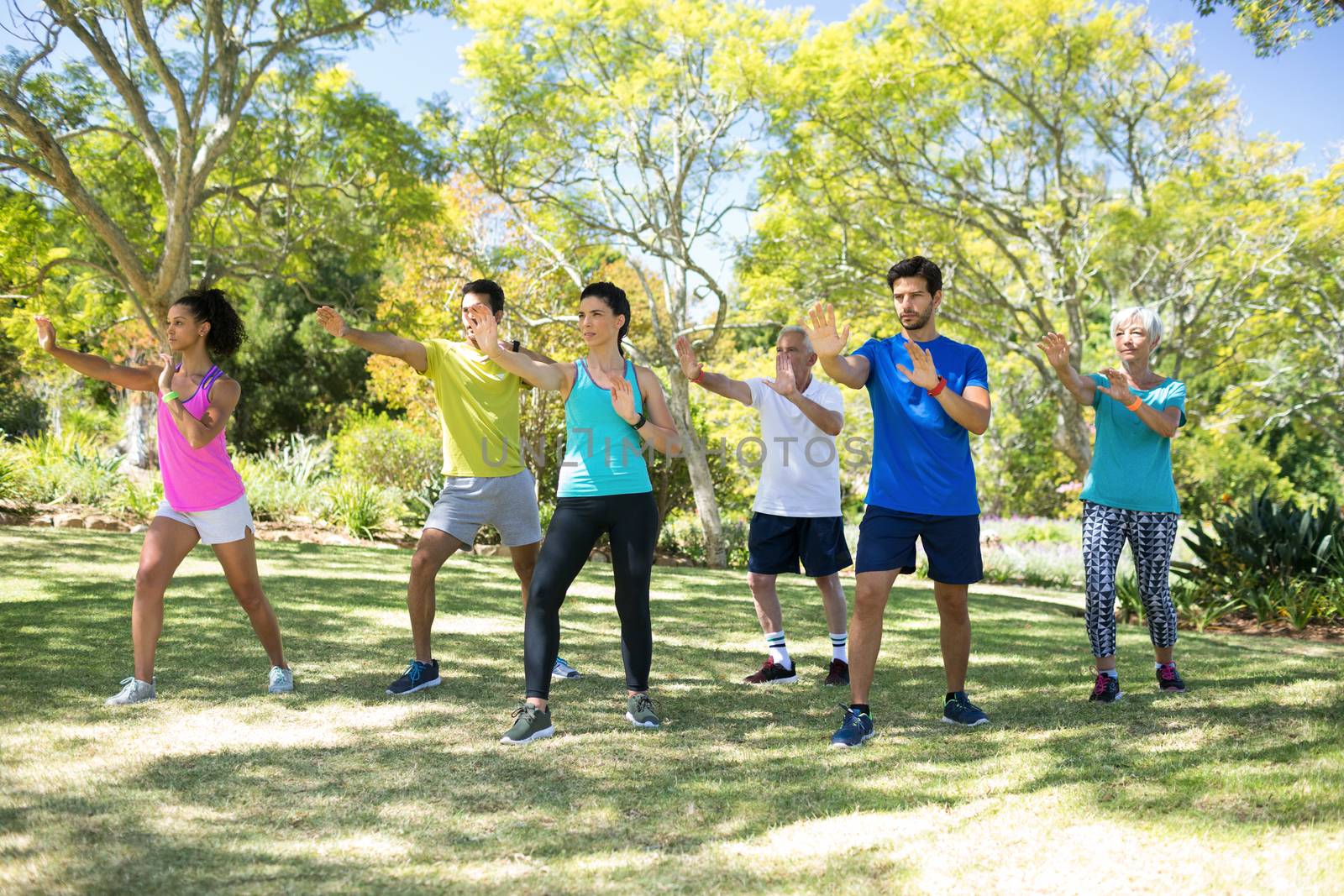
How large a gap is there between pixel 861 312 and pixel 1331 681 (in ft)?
41.6

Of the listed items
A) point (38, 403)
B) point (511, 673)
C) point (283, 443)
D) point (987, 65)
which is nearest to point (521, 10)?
point (987, 65)

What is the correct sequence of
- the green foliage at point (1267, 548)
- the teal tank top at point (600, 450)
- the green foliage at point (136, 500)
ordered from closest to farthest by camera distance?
the teal tank top at point (600, 450)
the green foliage at point (1267, 548)
the green foliage at point (136, 500)

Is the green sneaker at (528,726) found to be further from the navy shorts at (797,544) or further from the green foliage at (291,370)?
the green foliage at (291,370)

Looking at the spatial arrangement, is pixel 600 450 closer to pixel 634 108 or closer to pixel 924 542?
pixel 924 542

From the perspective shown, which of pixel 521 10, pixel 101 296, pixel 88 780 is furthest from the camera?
pixel 101 296

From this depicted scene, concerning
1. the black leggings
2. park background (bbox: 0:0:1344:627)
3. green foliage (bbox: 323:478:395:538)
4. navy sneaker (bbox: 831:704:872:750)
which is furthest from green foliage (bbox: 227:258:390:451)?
navy sneaker (bbox: 831:704:872:750)

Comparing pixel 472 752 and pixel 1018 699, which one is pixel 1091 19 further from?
pixel 472 752

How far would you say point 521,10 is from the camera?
14719 mm

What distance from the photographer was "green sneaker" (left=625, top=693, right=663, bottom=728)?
15.1ft

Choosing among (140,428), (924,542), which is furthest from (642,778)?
(140,428)

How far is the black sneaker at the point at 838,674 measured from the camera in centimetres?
569

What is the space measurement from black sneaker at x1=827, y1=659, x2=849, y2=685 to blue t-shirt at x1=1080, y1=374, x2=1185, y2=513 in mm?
1532

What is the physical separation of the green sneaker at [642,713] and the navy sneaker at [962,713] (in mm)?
1292

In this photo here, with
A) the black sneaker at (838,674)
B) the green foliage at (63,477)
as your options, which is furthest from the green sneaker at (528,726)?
the green foliage at (63,477)
